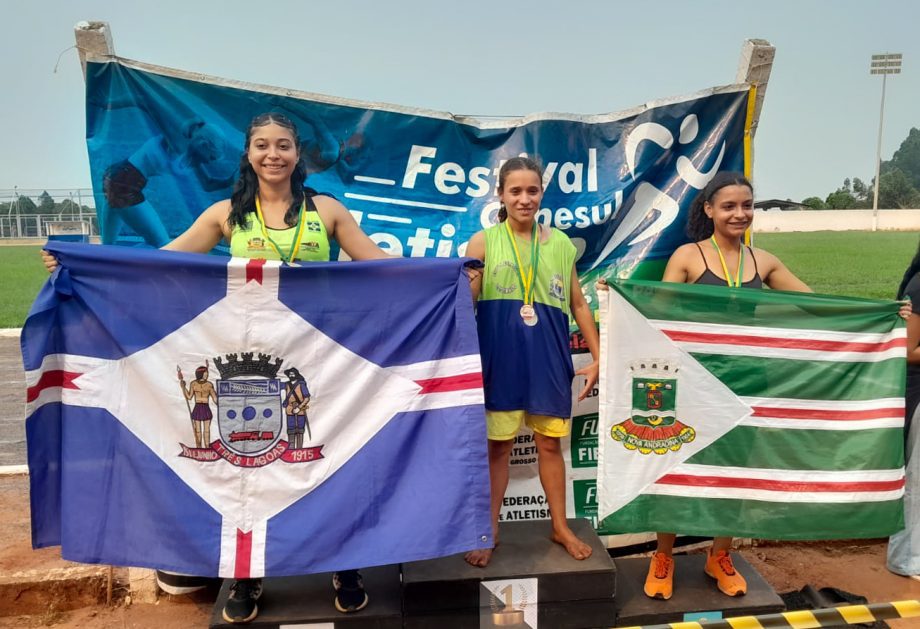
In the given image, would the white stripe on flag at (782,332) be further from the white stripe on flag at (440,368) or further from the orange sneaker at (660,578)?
the orange sneaker at (660,578)

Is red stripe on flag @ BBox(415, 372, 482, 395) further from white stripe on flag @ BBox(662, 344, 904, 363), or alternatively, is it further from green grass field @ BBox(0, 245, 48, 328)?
green grass field @ BBox(0, 245, 48, 328)

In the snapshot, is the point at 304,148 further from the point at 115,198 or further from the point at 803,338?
the point at 803,338

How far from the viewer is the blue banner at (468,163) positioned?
12.0 ft

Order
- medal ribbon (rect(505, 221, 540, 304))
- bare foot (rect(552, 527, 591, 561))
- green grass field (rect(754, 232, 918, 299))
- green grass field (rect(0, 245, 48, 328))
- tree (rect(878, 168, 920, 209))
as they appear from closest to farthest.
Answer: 1. medal ribbon (rect(505, 221, 540, 304))
2. bare foot (rect(552, 527, 591, 561))
3. green grass field (rect(754, 232, 918, 299))
4. green grass field (rect(0, 245, 48, 328))
5. tree (rect(878, 168, 920, 209))

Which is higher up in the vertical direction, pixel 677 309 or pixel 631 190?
pixel 631 190

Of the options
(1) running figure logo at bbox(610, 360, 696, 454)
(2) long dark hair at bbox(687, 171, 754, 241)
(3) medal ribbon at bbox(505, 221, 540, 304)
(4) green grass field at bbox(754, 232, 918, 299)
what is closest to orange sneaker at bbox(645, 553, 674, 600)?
(1) running figure logo at bbox(610, 360, 696, 454)

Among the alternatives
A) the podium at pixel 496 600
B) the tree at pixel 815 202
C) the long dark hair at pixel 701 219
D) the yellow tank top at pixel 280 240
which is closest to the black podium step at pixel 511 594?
the podium at pixel 496 600

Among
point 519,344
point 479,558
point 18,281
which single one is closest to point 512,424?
point 519,344

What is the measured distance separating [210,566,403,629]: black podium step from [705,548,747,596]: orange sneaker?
1566 millimetres

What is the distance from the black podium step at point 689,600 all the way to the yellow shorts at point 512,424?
2.94 feet

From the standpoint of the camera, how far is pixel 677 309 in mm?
3051

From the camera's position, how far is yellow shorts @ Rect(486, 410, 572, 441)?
304 cm

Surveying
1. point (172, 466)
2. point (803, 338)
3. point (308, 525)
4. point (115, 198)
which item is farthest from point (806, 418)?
point (115, 198)

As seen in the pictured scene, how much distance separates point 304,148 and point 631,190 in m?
1.96
